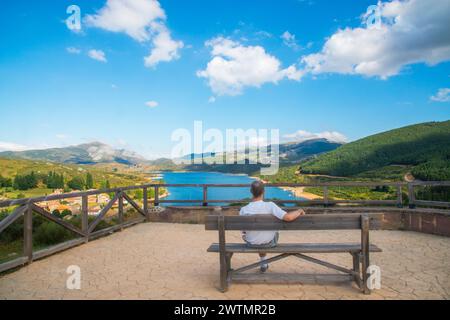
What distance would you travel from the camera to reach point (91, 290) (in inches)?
145

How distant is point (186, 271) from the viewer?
441cm

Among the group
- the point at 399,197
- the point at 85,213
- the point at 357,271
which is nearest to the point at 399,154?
the point at 399,197

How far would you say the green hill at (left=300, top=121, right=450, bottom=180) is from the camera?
61.3 metres

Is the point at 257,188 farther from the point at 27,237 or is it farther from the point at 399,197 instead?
the point at 399,197

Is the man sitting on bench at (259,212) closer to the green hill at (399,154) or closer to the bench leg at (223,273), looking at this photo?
the bench leg at (223,273)

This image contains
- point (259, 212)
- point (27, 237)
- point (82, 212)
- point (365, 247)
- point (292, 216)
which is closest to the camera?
point (292, 216)

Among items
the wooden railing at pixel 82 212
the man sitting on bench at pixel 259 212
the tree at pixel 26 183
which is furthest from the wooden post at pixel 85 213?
the tree at pixel 26 183

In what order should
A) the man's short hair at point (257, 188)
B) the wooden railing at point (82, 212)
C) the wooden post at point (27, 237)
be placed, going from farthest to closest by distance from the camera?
the wooden post at point (27, 237) → the wooden railing at point (82, 212) → the man's short hair at point (257, 188)

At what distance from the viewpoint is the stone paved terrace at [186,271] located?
3508 mm

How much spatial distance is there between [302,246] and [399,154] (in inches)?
3468

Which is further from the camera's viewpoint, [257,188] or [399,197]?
[399,197]

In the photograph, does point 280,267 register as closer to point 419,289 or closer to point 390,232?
point 419,289

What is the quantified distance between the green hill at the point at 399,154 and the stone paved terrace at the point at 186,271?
179 feet
